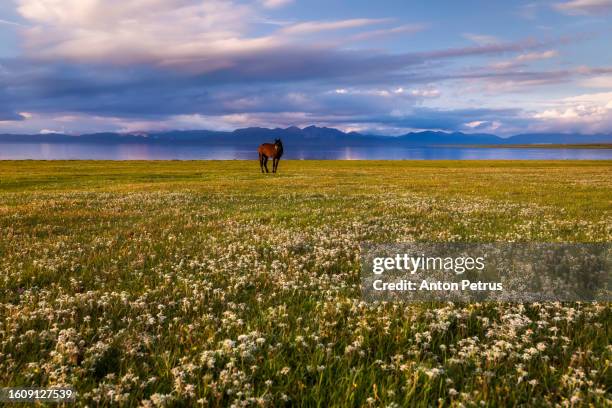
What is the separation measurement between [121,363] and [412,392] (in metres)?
3.56

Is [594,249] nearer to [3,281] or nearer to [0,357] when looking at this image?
[0,357]

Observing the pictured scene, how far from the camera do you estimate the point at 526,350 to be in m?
5.03

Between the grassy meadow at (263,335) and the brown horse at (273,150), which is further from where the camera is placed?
the brown horse at (273,150)

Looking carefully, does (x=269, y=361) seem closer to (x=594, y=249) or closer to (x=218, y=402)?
(x=218, y=402)

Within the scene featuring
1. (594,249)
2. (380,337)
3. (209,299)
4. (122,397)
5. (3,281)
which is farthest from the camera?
(594,249)

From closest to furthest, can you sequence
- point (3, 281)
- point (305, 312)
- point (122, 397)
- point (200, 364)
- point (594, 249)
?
1. point (122, 397)
2. point (200, 364)
3. point (305, 312)
4. point (3, 281)
5. point (594, 249)

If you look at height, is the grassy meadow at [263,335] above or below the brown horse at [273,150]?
below

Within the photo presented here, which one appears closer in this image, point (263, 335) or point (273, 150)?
point (263, 335)

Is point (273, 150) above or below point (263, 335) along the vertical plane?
above

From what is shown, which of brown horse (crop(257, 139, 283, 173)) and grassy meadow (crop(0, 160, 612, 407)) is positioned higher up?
brown horse (crop(257, 139, 283, 173))

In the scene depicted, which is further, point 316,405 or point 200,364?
point 200,364

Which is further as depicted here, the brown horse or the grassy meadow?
the brown horse

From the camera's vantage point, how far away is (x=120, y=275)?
896 cm

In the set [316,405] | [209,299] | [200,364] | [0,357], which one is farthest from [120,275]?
[316,405]
